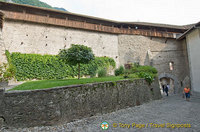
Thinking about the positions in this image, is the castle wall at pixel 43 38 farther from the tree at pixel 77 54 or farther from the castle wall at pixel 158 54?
the tree at pixel 77 54

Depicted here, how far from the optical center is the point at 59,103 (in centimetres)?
458

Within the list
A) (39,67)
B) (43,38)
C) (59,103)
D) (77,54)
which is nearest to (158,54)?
(77,54)

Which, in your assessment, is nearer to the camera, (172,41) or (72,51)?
(72,51)

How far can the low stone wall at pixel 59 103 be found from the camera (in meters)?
3.97

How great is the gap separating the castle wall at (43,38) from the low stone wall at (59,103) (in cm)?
984

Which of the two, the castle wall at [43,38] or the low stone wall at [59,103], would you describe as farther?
the castle wall at [43,38]

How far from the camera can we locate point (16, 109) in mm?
3990

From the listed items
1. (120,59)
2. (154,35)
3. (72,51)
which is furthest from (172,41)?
(72,51)

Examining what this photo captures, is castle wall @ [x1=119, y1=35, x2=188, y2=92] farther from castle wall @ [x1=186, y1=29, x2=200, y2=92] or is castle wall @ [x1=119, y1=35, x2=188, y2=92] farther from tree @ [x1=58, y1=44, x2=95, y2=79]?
tree @ [x1=58, y1=44, x2=95, y2=79]

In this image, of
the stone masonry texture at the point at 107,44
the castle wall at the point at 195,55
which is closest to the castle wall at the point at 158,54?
the stone masonry texture at the point at 107,44

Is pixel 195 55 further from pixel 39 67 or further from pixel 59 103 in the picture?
pixel 39 67

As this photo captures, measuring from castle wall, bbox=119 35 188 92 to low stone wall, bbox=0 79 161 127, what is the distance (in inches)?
458

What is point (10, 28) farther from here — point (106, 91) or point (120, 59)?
point (120, 59)

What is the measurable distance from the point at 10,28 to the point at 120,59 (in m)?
13.8
